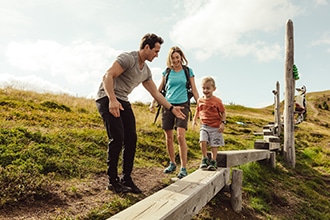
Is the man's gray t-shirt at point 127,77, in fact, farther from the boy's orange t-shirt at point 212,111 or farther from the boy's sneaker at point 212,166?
the boy's sneaker at point 212,166

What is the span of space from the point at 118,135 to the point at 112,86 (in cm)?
64

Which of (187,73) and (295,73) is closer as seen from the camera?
(187,73)

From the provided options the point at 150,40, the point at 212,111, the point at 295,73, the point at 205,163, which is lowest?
the point at 205,163

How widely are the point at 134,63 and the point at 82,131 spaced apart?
3398 mm

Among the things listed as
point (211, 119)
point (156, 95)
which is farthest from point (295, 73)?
point (156, 95)

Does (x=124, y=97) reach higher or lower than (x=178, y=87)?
lower

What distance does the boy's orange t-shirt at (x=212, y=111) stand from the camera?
4738 mm

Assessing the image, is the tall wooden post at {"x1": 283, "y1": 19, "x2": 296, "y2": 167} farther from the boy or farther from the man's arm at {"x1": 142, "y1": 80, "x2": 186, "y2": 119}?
the man's arm at {"x1": 142, "y1": 80, "x2": 186, "y2": 119}

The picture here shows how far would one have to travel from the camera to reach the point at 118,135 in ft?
12.4

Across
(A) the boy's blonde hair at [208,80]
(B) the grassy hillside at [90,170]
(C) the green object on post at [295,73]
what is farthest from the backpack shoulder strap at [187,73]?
(C) the green object on post at [295,73]

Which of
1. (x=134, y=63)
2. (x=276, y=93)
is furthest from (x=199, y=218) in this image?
(x=276, y=93)

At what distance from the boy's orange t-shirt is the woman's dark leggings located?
1.26 metres

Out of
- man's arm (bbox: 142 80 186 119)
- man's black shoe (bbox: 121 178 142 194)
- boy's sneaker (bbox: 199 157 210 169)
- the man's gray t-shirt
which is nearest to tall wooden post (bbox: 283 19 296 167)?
boy's sneaker (bbox: 199 157 210 169)

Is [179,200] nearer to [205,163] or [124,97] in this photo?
[124,97]
